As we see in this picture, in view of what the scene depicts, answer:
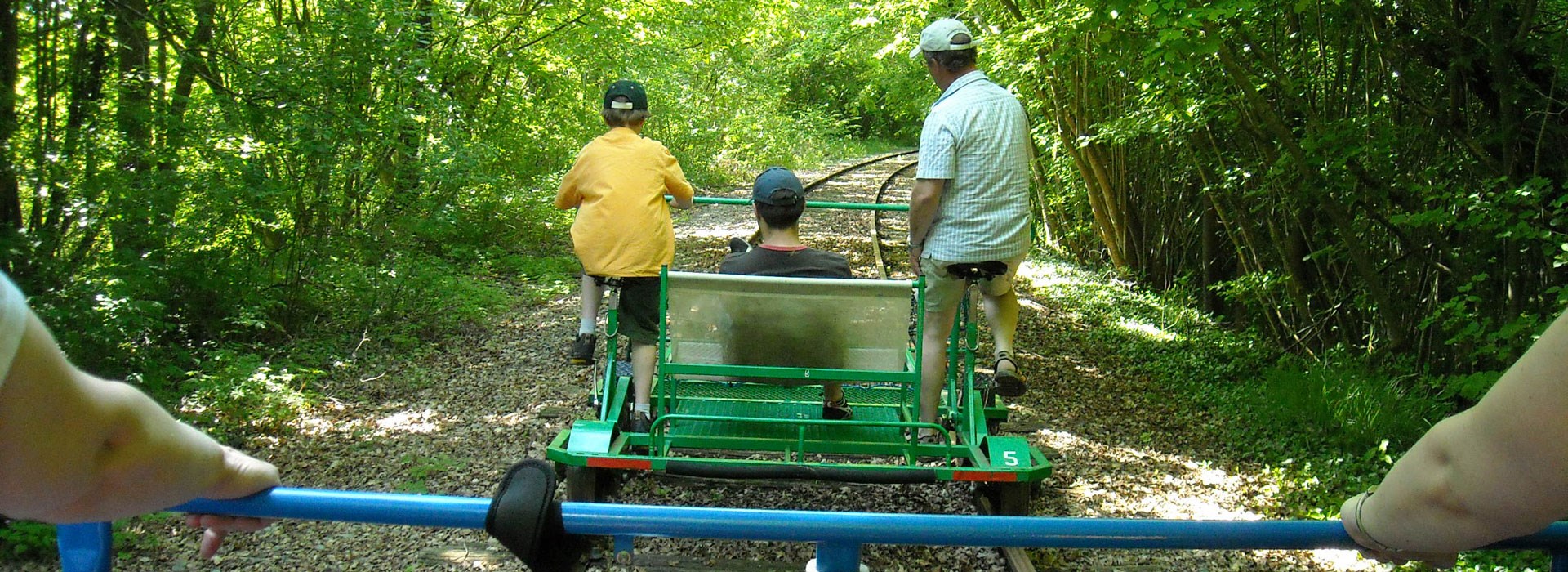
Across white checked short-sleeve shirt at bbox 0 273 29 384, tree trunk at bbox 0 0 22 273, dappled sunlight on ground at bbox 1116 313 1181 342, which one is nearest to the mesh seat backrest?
tree trunk at bbox 0 0 22 273

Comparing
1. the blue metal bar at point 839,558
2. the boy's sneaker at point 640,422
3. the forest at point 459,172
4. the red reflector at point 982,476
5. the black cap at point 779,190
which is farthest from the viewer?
the forest at point 459,172

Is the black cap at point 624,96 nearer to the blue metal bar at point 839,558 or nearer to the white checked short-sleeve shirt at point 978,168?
the white checked short-sleeve shirt at point 978,168

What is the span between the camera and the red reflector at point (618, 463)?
474 cm

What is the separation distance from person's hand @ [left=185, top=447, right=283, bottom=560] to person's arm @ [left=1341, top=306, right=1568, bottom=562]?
1.62 meters

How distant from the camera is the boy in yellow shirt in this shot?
561 cm

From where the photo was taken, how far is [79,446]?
3.95 feet

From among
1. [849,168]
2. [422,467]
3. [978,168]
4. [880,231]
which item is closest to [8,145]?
[422,467]

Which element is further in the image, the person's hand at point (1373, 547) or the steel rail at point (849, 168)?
the steel rail at point (849, 168)

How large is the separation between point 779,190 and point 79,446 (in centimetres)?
406

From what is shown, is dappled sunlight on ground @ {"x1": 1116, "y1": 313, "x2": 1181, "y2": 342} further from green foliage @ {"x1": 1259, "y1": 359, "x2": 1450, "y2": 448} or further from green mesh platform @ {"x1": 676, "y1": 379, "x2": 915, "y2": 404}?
green mesh platform @ {"x1": 676, "y1": 379, "x2": 915, "y2": 404}

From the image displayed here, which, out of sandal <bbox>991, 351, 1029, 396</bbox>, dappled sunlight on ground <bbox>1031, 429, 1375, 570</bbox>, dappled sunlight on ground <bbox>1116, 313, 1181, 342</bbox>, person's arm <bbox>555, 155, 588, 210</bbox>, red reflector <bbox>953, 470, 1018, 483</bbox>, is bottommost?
dappled sunlight on ground <bbox>1031, 429, 1375, 570</bbox>

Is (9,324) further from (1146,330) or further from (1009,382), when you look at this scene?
(1146,330)

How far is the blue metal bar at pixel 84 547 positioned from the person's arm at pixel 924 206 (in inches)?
153

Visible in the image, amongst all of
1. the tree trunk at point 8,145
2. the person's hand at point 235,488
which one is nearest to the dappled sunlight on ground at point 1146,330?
the tree trunk at point 8,145
